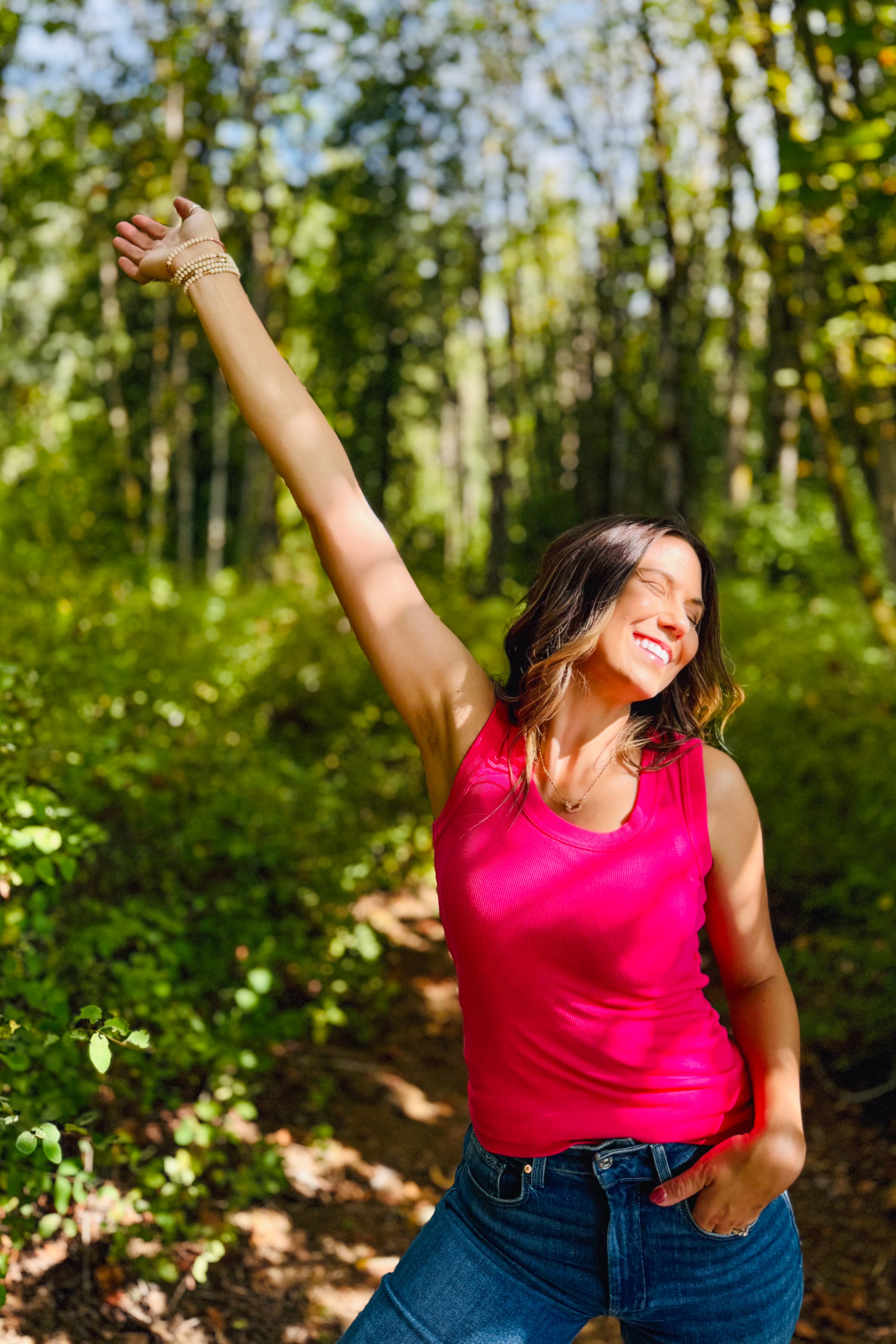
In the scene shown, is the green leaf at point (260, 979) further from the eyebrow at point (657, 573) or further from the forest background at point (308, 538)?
the eyebrow at point (657, 573)

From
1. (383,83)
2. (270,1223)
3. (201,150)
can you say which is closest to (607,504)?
(383,83)

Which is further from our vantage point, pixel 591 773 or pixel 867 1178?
pixel 867 1178

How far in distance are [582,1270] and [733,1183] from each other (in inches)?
10.2

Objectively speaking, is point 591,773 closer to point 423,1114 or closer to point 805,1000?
point 423,1114

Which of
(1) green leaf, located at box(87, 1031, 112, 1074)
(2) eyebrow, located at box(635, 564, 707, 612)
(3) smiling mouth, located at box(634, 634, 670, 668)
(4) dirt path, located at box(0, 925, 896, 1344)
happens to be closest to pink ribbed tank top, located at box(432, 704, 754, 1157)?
(3) smiling mouth, located at box(634, 634, 670, 668)

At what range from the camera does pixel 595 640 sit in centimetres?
174

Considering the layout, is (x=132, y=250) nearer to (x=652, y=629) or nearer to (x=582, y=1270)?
(x=652, y=629)

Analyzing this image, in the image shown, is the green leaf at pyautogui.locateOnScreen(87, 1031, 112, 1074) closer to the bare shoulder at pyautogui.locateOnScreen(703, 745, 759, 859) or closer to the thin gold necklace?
the thin gold necklace

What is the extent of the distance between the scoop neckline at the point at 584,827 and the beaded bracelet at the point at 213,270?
108 cm

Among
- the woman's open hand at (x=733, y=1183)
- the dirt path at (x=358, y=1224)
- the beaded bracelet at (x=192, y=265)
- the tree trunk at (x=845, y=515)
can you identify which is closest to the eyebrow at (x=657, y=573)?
the woman's open hand at (x=733, y=1183)

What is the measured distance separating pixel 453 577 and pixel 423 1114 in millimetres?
9918

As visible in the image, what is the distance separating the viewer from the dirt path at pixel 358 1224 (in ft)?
9.38

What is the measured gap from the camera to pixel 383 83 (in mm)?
15477

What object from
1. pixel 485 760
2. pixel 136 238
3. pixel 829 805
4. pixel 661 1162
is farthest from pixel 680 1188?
pixel 829 805
